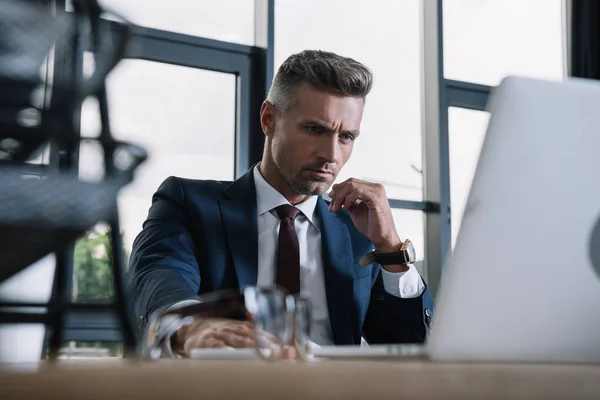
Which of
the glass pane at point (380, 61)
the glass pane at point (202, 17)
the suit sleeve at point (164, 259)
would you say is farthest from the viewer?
the glass pane at point (380, 61)

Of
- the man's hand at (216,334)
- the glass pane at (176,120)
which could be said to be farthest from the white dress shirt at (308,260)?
the man's hand at (216,334)

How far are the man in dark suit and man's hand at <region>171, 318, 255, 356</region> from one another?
78cm

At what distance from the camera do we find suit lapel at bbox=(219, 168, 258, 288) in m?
1.79

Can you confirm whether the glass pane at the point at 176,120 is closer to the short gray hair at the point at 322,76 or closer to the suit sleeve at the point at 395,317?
the short gray hair at the point at 322,76

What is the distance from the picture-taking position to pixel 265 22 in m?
2.96

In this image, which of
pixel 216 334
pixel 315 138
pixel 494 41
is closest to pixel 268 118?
pixel 315 138

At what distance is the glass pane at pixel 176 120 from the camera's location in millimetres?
2695

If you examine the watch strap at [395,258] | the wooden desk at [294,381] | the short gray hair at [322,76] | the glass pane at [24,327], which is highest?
the short gray hair at [322,76]

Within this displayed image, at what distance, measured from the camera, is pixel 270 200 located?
6.40 ft

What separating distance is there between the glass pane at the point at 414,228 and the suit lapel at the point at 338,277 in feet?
4.24

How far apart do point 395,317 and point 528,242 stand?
1304 millimetres

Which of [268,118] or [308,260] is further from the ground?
[268,118]

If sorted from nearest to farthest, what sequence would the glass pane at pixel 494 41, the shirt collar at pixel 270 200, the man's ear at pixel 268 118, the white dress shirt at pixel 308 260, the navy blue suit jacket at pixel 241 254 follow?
the navy blue suit jacket at pixel 241 254
the white dress shirt at pixel 308 260
the shirt collar at pixel 270 200
the man's ear at pixel 268 118
the glass pane at pixel 494 41

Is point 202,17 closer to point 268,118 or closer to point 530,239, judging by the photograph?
point 268,118
